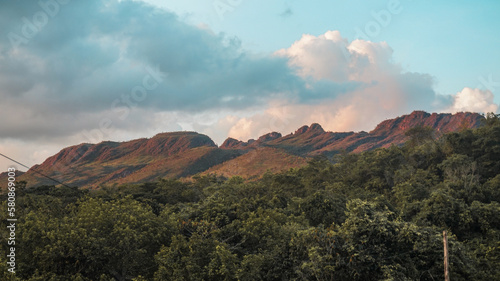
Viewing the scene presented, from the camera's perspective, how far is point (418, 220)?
2794 cm

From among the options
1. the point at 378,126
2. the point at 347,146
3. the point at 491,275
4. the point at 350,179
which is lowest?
the point at 491,275

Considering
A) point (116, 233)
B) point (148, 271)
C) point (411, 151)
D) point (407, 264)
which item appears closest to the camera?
Answer: point (407, 264)

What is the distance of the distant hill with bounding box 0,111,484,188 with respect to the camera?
131 m

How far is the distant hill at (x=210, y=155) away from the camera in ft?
430

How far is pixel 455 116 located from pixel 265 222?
158656mm

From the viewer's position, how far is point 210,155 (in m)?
155

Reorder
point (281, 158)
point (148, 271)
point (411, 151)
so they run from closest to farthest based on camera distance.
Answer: point (148, 271) → point (411, 151) → point (281, 158)

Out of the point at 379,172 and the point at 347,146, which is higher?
the point at 347,146

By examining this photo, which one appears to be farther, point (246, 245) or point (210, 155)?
point (210, 155)

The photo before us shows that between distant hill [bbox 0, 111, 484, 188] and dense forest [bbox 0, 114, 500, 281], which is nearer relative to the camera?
dense forest [bbox 0, 114, 500, 281]

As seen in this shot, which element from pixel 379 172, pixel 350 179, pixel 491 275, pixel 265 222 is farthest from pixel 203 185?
pixel 491 275

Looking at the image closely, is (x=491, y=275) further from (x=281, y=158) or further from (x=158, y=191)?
(x=281, y=158)

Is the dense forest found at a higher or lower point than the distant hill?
lower

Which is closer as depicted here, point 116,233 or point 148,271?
point 116,233
